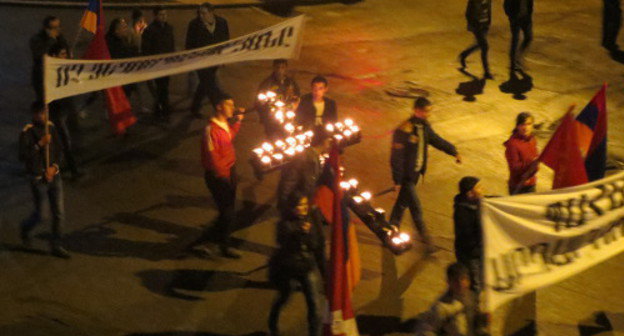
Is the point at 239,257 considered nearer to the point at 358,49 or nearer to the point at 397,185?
the point at 397,185

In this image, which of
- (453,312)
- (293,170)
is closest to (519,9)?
(293,170)

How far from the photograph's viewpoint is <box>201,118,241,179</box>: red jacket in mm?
8695

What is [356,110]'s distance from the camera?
13383 millimetres

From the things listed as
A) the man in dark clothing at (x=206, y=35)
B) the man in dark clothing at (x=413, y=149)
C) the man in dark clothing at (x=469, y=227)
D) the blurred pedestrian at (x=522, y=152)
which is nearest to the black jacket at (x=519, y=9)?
the man in dark clothing at (x=206, y=35)

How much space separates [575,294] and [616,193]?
→ 1.77 m

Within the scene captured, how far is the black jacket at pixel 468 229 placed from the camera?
788 cm

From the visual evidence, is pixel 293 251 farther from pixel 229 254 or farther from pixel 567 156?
pixel 567 156

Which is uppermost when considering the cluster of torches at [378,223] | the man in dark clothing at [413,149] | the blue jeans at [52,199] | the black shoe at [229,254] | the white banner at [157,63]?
the white banner at [157,63]

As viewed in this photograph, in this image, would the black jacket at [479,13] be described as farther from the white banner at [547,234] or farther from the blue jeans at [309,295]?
the blue jeans at [309,295]

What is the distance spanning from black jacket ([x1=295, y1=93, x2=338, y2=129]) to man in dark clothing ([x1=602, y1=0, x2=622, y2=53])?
8.88 m

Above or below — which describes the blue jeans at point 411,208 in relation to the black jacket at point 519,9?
below

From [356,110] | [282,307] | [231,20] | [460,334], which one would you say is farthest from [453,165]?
[231,20]

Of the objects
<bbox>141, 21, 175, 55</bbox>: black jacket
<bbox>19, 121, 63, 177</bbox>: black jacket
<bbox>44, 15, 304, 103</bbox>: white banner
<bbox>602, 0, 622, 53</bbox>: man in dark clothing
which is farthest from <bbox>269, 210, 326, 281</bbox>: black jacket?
<bbox>602, 0, 622, 53</bbox>: man in dark clothing

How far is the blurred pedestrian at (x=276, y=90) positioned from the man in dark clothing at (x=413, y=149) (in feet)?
5.32
